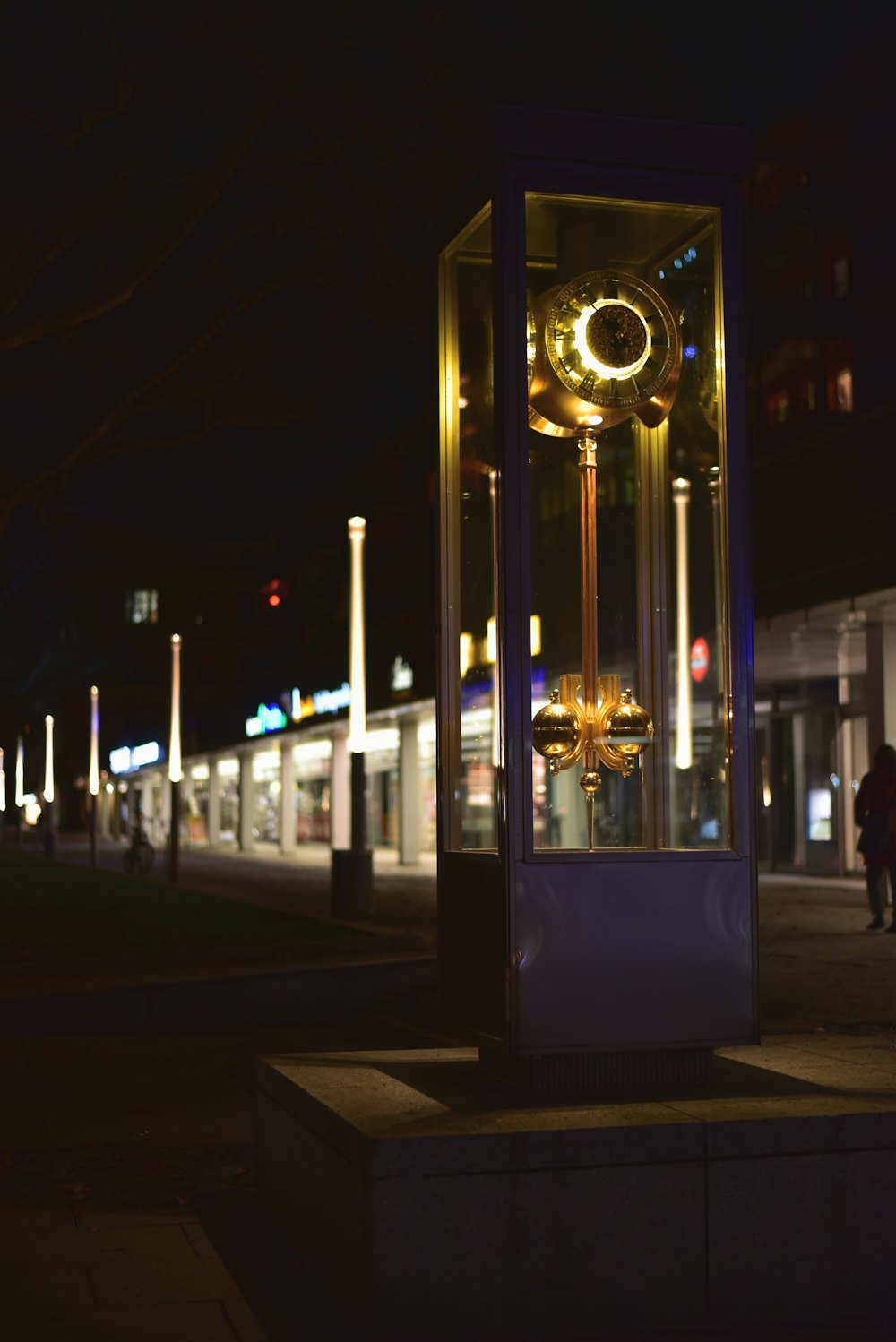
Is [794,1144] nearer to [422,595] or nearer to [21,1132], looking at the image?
[21,1132]

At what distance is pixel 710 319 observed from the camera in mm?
6754

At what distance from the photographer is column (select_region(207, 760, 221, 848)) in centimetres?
6493

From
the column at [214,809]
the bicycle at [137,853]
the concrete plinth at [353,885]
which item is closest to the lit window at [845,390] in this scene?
the bicycle at [137,853]

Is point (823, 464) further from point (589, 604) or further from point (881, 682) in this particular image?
point (589, 604)

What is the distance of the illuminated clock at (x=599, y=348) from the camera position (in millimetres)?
6715

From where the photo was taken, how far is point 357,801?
74.4 ft

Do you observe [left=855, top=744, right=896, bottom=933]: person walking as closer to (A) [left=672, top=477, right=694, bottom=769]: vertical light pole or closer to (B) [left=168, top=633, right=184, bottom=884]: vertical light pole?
(A) [left=672, top=477, right=694, bottom=769]: vertical light pole

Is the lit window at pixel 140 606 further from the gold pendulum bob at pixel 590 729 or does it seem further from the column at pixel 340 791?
the gold pendulum bob at pixel 590 729

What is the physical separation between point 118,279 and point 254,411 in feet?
15.0

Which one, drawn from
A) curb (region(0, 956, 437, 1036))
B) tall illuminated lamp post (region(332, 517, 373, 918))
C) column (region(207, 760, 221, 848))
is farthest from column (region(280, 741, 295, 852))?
curb (region(0, 956, 437, 1036))

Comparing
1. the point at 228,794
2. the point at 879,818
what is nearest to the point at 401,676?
the point at 879,818

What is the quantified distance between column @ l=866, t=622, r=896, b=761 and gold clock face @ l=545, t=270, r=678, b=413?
58.4 feet

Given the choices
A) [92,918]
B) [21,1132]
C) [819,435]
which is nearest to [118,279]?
[92,918]

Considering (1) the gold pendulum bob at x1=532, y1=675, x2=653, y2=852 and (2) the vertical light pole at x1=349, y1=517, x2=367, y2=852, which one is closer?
(1) the gold pendulum bob at x1=532, y1=675, x2=653, y2=852
